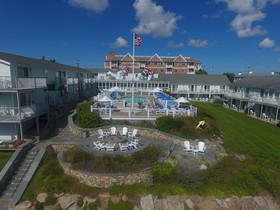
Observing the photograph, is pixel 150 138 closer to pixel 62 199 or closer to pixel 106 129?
pixel 106 129

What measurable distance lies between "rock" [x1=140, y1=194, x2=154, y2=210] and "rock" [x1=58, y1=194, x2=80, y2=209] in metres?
3.98

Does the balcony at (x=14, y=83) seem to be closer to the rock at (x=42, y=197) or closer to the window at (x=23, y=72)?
the window at (x=23, y=72)

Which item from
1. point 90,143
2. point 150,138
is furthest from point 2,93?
point 150,138

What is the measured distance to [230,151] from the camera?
56.5ft

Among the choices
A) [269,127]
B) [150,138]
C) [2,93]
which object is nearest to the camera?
[2,93]

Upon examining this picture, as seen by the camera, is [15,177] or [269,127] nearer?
[15,177]

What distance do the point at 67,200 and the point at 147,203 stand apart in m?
4.87

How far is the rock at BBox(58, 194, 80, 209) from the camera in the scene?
11.8 m

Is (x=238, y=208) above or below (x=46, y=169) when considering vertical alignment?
below

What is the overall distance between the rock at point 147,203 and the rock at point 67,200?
3.98m

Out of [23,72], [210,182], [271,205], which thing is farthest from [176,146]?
[23,72]

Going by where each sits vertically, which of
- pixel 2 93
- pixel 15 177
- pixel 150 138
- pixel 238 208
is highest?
pixel 2 93

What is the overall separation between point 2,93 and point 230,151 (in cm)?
2108

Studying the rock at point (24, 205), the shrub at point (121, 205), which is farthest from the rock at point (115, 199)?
the rock at point (24, 205)
